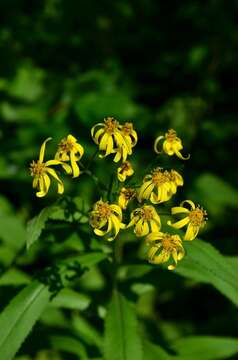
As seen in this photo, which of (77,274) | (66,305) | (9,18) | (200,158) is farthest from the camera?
(9,18)

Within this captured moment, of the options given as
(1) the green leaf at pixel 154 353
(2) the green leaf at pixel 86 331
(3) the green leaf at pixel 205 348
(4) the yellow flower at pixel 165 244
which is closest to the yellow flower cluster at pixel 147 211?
(4) the yellow flower at pixel 165 244

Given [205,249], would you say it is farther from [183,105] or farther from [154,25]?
[154,25]

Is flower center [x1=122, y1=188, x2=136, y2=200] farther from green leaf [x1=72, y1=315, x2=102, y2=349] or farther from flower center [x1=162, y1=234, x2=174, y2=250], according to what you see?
green leaf [x1=72, y1=315, x2=102, y2=349]

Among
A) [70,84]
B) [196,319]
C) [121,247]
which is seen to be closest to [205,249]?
[121,247]

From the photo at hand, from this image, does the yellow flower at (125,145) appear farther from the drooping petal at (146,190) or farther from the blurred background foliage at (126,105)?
the blurred background foliage at (126,105)

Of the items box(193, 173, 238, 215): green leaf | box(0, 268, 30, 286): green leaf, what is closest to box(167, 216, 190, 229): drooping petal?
box(0, 268, 30, 286): green leaf

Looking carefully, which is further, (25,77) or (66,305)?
(25,77)
